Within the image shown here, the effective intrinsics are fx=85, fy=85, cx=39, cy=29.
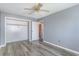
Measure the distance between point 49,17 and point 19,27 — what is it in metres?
2.22

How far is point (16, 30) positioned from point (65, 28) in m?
3.33

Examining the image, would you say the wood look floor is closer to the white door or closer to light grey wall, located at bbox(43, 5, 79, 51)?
light grey wall, located at bbox(43, 5, 79, 51)

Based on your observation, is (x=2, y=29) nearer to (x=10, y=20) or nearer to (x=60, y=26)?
(x=10, y=20)

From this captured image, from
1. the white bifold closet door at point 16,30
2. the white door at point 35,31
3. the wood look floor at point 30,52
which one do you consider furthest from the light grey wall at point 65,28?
the white bifold closet door at point 16,30

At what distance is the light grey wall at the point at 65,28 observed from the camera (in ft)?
11.3

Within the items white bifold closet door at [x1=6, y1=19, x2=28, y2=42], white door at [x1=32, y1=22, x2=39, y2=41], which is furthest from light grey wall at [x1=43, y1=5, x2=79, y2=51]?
white bifold closet door at [x1=6, y1=19, x2=28, y2=42]

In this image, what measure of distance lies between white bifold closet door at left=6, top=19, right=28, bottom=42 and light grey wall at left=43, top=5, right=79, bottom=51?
6.32ft

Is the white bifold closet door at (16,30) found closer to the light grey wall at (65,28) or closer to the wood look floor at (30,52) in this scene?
the wood look floor at (30,52)

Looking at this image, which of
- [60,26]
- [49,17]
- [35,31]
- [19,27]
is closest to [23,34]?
[19,27]

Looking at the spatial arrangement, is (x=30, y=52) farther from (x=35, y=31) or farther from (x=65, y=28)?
(x=35, y=31)

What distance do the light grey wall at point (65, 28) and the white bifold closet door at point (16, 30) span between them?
193cm

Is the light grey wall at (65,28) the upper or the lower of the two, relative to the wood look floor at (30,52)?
upper

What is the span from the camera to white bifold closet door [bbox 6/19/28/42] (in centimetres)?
532

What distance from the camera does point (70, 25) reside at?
3693 mm
